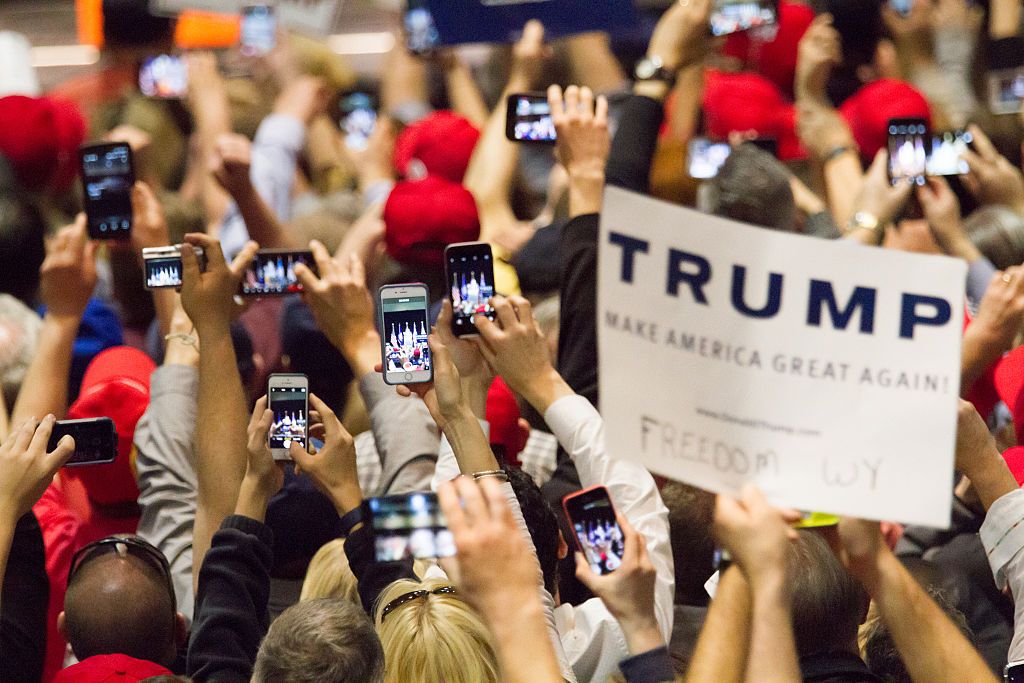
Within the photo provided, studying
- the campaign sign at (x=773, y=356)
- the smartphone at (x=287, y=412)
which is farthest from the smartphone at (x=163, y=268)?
the campaign sign at (x=773, y=356)

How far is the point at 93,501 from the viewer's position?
3.58 meters

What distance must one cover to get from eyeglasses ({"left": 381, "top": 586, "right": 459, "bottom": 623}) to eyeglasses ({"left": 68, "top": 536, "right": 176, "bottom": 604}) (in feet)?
1.96

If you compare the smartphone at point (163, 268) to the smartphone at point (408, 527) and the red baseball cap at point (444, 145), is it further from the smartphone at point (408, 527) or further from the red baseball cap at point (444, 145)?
the red baseball cap at point (444, 145)

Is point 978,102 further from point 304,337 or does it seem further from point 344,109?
point 304,337

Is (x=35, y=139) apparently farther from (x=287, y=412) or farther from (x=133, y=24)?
(x=287, y=412)

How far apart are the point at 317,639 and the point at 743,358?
859mm

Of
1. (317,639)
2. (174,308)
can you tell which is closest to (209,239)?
(174,308)

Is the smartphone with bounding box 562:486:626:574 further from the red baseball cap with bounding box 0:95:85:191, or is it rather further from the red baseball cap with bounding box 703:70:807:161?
the red baseball cap with bounding box 703:70:807:161

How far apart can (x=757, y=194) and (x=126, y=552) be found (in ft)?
6.96

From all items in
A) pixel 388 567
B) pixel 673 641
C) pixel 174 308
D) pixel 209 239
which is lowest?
pixel 673 641

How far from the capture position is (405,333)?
3023mm

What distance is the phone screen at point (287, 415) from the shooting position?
10.1 ft

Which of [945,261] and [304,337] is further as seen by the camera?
[304,337]

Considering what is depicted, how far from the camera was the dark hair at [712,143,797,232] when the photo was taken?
13.8 feet
